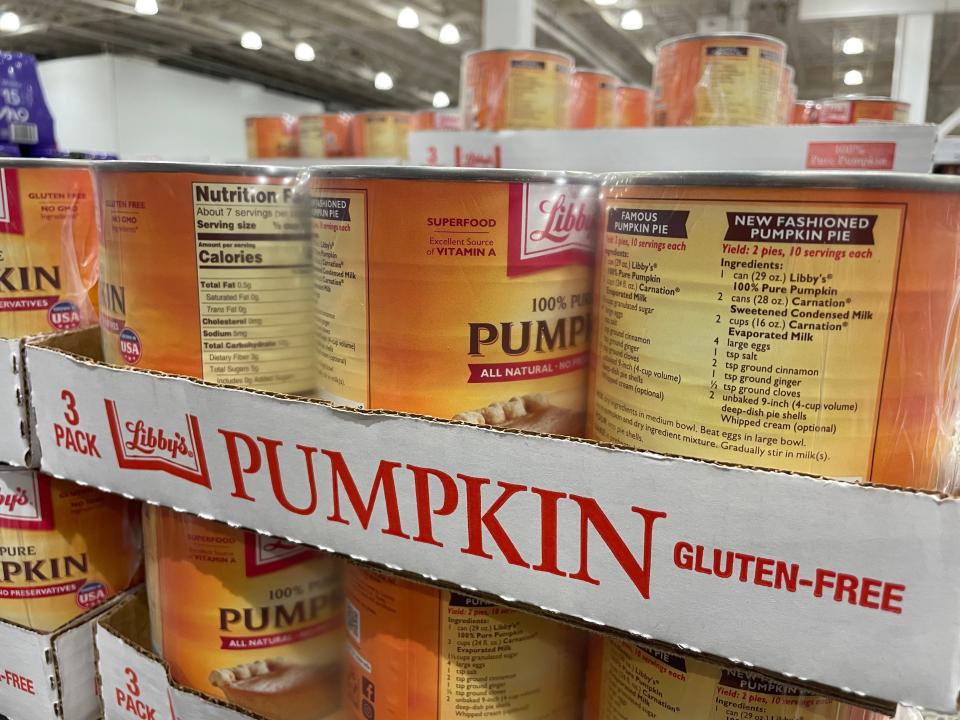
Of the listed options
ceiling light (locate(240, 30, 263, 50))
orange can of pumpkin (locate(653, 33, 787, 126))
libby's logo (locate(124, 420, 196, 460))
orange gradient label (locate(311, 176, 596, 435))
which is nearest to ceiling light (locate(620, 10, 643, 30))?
ceiling light (locate(240, 30, 263, 50))

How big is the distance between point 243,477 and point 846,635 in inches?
19.5

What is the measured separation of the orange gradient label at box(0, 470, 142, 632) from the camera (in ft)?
2.91

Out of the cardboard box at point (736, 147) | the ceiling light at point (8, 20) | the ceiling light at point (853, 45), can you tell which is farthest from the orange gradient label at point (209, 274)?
the ceiling light at point (853, 45)

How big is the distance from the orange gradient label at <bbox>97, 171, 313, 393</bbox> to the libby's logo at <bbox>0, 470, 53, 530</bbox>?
253 millimetres

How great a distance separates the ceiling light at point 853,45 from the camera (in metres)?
6.89

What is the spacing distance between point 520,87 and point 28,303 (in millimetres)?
1571

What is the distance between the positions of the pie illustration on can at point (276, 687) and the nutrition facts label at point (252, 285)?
12.6 inches

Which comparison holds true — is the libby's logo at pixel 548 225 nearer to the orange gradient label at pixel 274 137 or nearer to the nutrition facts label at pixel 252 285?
the nutrition facts label at pixel 252 285

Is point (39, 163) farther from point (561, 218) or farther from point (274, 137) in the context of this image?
point (274, 137)

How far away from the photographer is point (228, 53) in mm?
8453

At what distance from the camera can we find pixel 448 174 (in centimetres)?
59

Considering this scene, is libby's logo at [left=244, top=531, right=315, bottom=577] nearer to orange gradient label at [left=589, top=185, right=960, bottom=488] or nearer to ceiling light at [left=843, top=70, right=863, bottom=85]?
orange gradient label at [left=589, top=185, right=960, bottom=488]

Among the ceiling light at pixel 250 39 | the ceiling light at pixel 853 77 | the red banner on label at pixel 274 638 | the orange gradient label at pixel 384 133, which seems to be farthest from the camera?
the ceiling light at pixel 853 77

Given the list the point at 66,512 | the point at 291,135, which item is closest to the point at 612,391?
the point at 66,512
